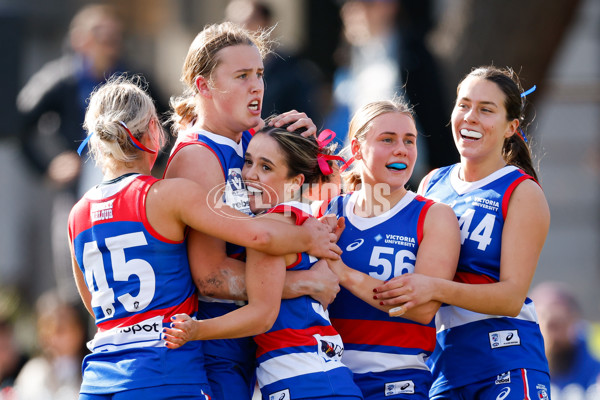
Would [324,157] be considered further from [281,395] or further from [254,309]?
[281,395]

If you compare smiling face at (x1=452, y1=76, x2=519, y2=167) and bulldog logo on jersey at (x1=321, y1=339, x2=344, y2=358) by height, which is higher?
smiling face at (x1=452, y1=76, x2=519, y2=167)

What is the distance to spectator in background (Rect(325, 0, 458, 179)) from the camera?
7168mm

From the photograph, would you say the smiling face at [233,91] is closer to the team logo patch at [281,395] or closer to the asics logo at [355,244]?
the asics logo at [355,244]

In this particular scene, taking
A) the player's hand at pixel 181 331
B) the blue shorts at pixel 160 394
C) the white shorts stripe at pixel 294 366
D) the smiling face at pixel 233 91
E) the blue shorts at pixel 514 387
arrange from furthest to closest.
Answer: the smiling face at pixel 233 91
the blue shorts at pixel 514 387
the white shorts stripe at pixel 294 366
the blue shorts at pixel 160 394
the player's hand at pixel 181 331

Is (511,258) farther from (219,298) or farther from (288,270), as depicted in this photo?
(219,298)

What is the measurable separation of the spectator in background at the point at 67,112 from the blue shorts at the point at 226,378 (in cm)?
323

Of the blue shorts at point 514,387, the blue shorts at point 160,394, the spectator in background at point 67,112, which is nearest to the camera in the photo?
the blue shorts at point 160,394

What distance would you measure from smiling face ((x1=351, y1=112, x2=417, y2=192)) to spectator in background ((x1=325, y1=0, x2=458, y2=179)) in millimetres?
3081

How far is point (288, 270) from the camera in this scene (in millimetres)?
3771

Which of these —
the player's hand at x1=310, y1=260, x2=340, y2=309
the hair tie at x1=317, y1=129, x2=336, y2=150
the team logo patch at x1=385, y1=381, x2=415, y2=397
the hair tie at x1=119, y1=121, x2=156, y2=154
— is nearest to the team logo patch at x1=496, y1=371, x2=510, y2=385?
the team logo patch at x1=385, y1=381, x2=415, y2=397

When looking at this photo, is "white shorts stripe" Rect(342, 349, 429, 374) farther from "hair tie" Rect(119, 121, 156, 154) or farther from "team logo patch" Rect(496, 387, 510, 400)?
"hair tie" Rect(119, 121, 156, 154)

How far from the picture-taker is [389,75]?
282 inches

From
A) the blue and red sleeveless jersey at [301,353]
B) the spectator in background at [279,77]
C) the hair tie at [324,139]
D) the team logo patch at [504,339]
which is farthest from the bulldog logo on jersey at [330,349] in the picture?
the spectator in background at [279,77]

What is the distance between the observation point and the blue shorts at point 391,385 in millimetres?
3818
